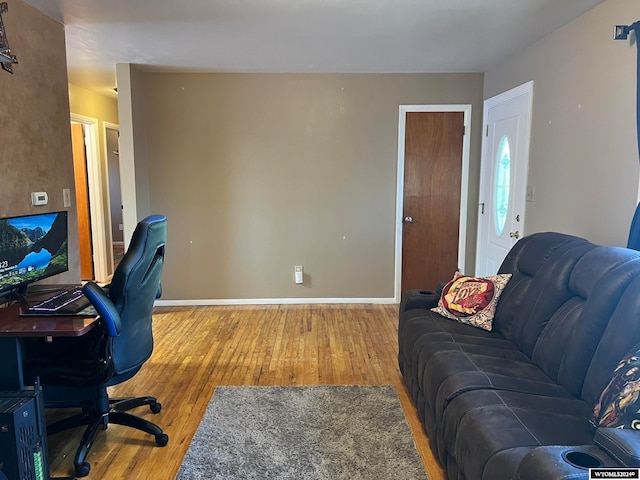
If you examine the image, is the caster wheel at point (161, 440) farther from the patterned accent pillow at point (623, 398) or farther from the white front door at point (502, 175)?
the white front door at point (502, 175)

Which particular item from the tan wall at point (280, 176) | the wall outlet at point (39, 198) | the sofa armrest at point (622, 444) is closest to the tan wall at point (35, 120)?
the wall outlet at point (39, 198)

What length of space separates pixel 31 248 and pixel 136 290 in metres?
0.75

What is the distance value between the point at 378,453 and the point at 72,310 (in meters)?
1.64

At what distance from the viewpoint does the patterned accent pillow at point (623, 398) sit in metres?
1.43

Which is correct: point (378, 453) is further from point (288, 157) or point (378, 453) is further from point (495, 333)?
point (288, 157)

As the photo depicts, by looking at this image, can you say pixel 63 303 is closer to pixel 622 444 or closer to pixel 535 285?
pixel 622 444

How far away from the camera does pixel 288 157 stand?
4586 mm

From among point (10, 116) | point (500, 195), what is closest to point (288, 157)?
point (500, 195)

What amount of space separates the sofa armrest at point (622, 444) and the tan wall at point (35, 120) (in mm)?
2899

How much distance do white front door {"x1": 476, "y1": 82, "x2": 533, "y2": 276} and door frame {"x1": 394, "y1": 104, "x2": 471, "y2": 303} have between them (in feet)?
0.57

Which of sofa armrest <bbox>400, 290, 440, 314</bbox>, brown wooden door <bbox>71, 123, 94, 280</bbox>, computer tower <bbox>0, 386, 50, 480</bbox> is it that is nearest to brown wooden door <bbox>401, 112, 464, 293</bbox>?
sofa armrest <bbox>400, 290, 440, 314</bbox>

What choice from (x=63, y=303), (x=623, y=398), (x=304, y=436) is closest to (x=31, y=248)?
(x=63, y=303)

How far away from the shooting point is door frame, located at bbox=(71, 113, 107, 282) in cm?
536

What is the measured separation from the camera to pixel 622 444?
124 centimetres
